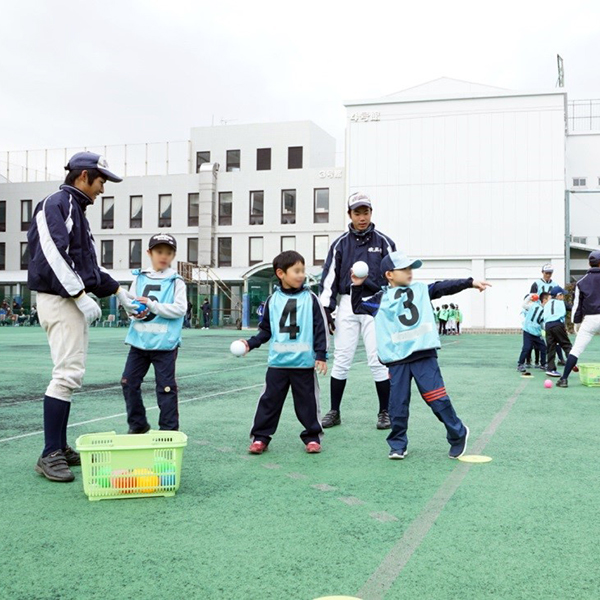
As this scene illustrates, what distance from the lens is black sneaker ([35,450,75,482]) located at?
177 inches

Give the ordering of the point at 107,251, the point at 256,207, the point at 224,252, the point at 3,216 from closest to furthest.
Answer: the point at 256,207 → the point at 224,252 → the point at 107,251 → the point at 3,216

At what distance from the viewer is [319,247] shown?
150 ft

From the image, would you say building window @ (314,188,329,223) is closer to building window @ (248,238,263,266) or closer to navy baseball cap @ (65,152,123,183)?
building window @ (248,238,263,266)

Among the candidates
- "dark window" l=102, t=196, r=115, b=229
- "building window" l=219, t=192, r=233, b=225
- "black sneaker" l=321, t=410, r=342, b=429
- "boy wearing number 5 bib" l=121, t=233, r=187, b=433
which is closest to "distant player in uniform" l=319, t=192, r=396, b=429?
"black sneaker" l=321, t=410, r=342, b=429

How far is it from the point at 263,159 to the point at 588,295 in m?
39.6

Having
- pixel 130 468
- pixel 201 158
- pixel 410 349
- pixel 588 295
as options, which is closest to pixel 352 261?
pixel 410 349

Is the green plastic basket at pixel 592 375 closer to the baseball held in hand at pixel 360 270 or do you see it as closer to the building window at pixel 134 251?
the baseball held in hand at pixel 360 270

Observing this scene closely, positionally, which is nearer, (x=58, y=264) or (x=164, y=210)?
(x=58, y=264)

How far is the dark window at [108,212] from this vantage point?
163 feet

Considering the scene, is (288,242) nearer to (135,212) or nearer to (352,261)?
(135,212)

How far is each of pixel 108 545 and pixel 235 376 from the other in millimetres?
8648

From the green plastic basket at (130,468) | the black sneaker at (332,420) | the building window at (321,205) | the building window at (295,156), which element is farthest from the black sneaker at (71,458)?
the building window at (295,156)

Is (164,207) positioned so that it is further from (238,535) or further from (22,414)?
(238,535)

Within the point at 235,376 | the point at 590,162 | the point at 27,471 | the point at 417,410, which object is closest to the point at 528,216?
the point at 590,162
